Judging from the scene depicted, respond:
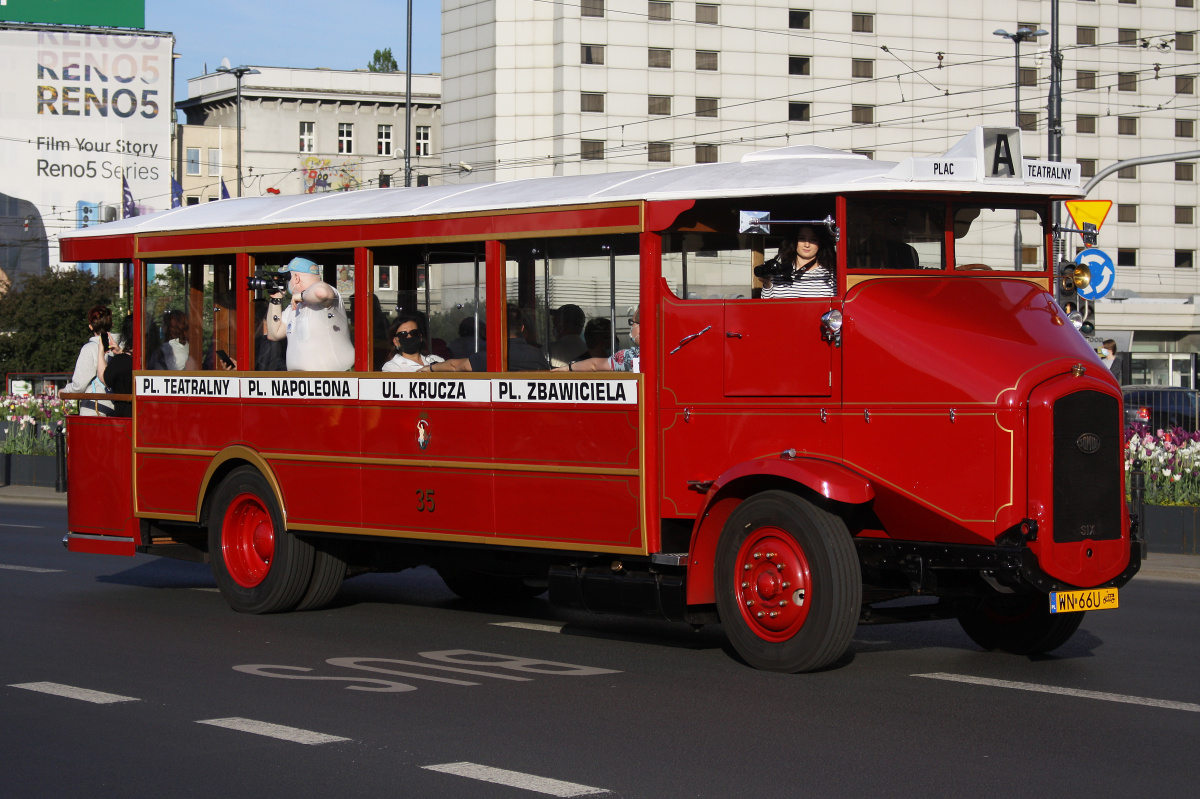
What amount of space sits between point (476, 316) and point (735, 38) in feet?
227

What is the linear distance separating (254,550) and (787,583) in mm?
4762

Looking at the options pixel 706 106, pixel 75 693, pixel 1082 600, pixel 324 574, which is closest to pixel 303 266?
pixel 324 574

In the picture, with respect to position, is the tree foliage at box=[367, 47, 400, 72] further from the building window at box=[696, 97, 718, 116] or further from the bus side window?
the bus side window

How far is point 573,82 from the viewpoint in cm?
7469

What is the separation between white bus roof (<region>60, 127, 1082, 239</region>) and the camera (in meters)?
8.66

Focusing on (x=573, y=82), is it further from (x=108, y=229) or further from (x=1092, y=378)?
(x=1092, y=378)

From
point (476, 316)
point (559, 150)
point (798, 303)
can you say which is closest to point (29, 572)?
point (476, 316)

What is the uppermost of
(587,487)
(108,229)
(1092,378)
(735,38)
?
(735,38)

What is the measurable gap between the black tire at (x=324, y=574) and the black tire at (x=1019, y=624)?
441 centimetres

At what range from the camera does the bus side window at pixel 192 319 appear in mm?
11930

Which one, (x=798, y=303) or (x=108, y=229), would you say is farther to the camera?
(x=108, y=229)

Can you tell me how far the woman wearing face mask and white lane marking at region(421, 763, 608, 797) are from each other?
443 centimetres

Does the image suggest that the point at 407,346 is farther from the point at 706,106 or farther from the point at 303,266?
the point at 706,106

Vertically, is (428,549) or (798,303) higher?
(798,303)
